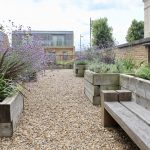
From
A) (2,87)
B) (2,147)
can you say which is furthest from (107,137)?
(2,87)

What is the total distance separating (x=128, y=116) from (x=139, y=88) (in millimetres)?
1387

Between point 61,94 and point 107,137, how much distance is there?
13.6 feet

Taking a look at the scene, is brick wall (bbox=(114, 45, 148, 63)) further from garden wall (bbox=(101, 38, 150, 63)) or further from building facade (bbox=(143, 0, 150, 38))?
building facade (bbox=(143, 0, 150, 38))

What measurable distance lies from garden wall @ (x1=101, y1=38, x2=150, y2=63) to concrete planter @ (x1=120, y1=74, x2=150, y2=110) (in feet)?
6.87

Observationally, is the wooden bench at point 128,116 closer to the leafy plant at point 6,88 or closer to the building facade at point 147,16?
the leafy plant at point 6,88

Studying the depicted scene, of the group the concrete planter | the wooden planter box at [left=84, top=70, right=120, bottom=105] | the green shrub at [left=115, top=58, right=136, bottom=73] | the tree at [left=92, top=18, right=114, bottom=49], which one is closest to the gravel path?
the wooden planter box at [left=84, top=70, right=120, bottom=105]

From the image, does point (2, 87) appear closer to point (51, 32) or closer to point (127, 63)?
point (127, 63)

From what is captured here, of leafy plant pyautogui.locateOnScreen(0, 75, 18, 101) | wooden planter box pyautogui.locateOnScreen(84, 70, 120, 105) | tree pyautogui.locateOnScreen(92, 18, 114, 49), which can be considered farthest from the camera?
tree pyautogui.locateOnScreen(92, 18, 114, 49)

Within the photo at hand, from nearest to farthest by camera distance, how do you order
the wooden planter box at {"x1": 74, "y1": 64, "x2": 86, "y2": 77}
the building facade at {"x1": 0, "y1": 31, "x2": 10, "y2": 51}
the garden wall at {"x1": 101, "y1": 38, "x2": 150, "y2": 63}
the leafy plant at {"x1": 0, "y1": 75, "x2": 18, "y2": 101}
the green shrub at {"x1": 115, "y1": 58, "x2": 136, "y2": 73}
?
1. the leafy plant at {"x1": 0, "y1": 75, "x2": 18, "y2": 101}
2. the building facade at {"x1": 0, "y1": 31, "x2": 10, "y2": 51}
3. the green shrub at {"x1": 115, "y1": 58, "x2": 136, "y2": 73}
4. the garden wall at {"x1": 101, "y1": 38, "x2": 150, "y2": 63}
5. the wooden planter box at {"x1": 74, "y1": 64, "x2": 86, "y2": 77}

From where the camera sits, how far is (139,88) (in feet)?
17.0

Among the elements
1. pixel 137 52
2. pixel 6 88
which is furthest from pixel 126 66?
pixel 6 88

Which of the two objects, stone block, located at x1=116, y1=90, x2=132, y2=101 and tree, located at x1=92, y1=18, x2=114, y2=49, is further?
tree, located at x1=92, y1=18, x2=114, y2=49

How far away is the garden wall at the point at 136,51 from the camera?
8.01m

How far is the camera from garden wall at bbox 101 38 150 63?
8.01 metres
